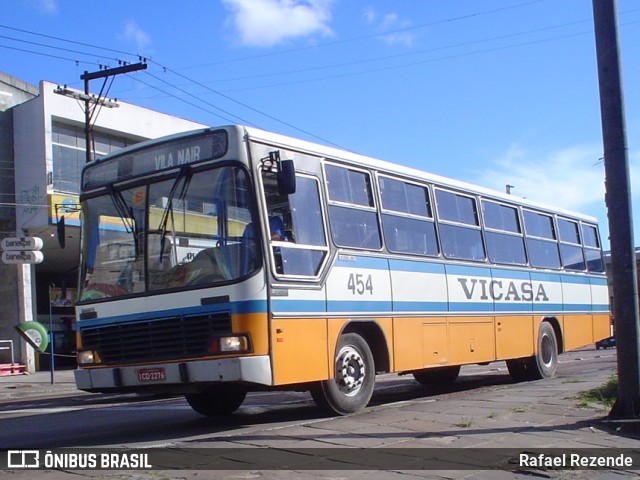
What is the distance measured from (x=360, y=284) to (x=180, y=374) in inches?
114

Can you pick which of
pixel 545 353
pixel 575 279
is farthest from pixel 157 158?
pixel 575 279

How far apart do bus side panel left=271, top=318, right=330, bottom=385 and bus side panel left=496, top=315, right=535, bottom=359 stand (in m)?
5.49

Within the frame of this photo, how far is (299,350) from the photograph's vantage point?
9.17m

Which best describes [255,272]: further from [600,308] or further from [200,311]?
[600,308]

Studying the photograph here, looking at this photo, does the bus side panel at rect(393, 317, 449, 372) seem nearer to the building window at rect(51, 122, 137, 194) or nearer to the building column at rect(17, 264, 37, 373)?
the building window at rect(51, 122, 137, 194)

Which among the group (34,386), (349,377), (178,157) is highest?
(178,157)

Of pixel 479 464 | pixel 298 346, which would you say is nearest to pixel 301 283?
pixel 298 346

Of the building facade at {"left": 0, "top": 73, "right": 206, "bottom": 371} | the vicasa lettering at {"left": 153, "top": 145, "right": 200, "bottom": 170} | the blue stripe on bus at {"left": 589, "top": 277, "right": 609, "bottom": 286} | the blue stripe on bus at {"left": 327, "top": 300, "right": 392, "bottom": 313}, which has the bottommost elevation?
the blue stripe on bus at {"left": 327, "top": 300, "right": 392, "bottom": 313}

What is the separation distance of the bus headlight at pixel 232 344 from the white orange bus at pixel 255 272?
0.02 metres

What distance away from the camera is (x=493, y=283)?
14109mm

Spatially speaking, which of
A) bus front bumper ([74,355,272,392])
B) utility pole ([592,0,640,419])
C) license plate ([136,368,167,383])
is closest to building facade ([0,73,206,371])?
bus front bumper ([74,355,272,392])

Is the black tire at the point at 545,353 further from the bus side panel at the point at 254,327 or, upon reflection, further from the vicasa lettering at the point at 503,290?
the bus side panel at the point at 254,327

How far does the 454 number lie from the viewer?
33.7 ft

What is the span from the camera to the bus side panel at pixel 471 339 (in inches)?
496
